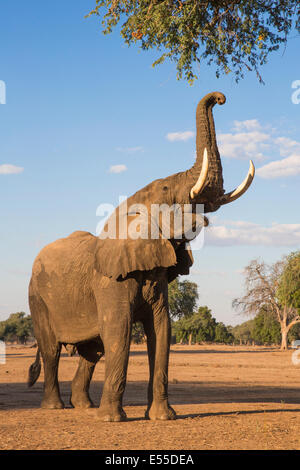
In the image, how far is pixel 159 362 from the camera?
9250mm

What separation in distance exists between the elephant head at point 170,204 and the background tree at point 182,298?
1922 inches

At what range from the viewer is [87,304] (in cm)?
1016

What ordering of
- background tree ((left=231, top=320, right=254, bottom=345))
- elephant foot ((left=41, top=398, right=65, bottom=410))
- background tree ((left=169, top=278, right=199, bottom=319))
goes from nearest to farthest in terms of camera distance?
elephant foot ((left=41, top=398, right=65, bottom=410))
background tree ((left=169, top=278, right=199, bottom=319))
background tree ((left=231, top=320, right=254, bottom=345))

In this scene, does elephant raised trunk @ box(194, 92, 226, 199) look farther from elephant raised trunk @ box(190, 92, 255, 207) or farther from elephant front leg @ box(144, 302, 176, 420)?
elephant front leg @ box(144, 302, 176, 420)

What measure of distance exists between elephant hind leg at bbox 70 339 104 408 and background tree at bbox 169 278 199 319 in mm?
46421

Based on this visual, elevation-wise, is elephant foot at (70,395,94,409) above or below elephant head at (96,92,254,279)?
below

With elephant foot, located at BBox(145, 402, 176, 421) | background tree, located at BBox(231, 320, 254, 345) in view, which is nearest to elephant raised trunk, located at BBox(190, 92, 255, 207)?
elephant foot, located at BBox(145, 402, 176, 421)

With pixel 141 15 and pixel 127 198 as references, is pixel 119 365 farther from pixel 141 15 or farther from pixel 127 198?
pixel 141 15

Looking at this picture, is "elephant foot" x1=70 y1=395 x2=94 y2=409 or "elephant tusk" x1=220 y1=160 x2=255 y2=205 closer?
"elephant tusk" x1=220 y1=160 x2=255 y2=205

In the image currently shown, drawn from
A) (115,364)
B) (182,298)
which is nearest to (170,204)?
(115,364)

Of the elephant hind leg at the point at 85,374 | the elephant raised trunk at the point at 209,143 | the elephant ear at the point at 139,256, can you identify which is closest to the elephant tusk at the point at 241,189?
the elephant raised trunk at the point at 209,143

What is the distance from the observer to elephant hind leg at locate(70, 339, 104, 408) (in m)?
11.4

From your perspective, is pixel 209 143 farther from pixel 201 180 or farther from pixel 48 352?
pixel 48 352

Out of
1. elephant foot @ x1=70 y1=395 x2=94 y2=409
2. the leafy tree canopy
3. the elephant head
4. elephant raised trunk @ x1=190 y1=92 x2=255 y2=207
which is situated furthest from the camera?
the leafy tree canopy
